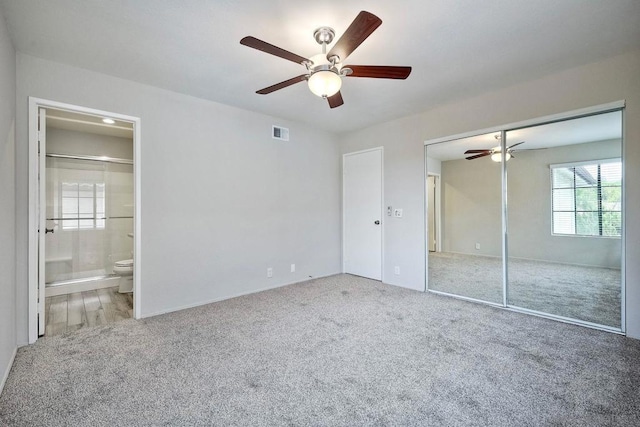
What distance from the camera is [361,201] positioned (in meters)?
4.88

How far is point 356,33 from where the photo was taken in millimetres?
1681

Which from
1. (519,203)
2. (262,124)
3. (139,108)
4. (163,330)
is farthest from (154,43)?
(519,203)

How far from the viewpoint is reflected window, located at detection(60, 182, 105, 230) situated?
14.7 feet

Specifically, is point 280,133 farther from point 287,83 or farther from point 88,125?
point 88,125

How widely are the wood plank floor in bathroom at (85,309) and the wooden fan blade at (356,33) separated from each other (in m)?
3.44

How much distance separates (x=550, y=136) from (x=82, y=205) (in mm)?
6625

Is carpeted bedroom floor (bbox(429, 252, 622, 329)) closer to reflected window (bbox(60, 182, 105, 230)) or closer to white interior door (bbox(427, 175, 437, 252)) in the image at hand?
white interior door (bbox(427, 175, 437, 252))

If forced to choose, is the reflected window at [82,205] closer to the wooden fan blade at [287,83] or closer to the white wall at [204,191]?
the white wall at [204,191]

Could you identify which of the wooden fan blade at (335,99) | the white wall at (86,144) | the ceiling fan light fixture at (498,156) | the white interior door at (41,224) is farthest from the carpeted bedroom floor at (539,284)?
the white wall at (86,144)

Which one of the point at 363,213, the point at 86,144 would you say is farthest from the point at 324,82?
the point at 86,144

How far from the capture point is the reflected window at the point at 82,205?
14.7 ft

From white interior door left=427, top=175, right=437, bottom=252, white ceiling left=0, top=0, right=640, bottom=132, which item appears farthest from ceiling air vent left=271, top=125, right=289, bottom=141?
white interior door left=427, top=175, right=437, bottom=252

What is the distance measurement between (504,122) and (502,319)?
2.20 meters

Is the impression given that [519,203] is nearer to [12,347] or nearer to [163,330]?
[163,330]
